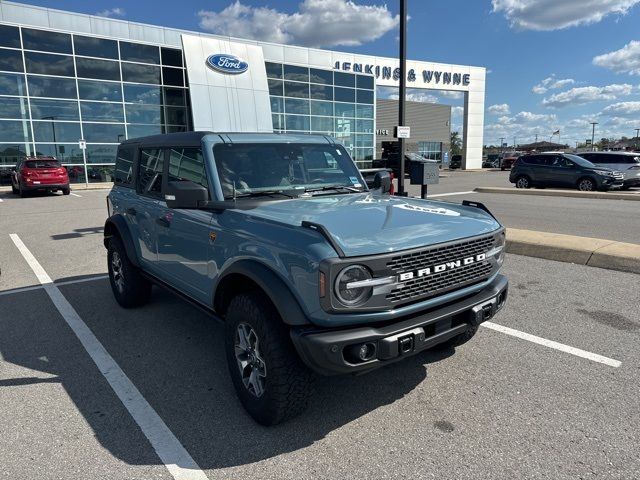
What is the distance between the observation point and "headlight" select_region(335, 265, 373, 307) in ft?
8.18

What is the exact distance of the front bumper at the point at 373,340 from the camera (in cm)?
249

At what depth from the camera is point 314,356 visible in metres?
2.50

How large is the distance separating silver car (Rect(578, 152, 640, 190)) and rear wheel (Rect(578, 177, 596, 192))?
1.83 metres

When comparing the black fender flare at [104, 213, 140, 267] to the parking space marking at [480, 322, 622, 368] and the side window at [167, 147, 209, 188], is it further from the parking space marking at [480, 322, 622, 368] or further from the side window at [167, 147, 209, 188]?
the parking space marking at [480, 322, 622, 368]

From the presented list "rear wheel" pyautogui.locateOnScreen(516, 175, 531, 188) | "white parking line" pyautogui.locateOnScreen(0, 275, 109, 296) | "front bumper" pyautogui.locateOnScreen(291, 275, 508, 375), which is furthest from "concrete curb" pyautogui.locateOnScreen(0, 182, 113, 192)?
"front bumper" pyautogui.locateOnScreen(291, 275, 508, 375)

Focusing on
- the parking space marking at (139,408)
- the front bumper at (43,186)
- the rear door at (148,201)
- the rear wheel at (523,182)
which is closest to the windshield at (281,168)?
the rear door at (148,201)

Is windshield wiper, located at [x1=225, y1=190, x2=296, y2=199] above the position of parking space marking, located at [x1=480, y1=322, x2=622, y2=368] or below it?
above

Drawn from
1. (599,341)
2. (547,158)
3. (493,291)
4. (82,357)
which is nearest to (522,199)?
(547,158)

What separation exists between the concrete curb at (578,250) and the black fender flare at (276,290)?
5.44m

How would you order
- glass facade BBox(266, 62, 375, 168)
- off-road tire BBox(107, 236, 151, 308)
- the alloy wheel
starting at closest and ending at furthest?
the alloy wheel < off-road tire BBox(107, 236, 151, 308) < glass facade BBox(266, 62, 375, 168)

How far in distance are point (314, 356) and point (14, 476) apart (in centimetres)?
178

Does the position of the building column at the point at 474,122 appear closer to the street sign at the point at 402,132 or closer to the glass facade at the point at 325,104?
the glass facade at the point at 325,104

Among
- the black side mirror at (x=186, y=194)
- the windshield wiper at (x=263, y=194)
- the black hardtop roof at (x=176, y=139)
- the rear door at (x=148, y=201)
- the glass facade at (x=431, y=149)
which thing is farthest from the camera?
the glass facade at (x=431, y=149)

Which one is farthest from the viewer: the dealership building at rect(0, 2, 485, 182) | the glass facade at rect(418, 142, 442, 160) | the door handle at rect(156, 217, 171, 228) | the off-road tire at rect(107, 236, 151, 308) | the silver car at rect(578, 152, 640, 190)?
the glass facade at rect(418, 142, 442, 160)
